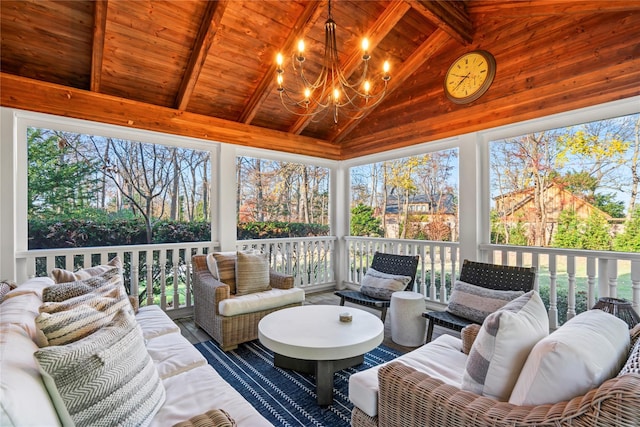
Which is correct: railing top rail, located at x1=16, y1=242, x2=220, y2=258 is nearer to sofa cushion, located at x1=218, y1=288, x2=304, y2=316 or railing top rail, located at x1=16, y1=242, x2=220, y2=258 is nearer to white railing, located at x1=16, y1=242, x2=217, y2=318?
white railing, located at x1=16, y1=242, x2=217, y2=318

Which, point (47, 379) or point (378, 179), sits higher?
point (378, 179)

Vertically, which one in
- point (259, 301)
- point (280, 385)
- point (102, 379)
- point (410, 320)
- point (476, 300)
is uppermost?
point (102, 379)

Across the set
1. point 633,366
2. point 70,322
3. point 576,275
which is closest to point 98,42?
point 70,322

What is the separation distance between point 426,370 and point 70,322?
5.76 feet

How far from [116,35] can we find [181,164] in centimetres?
158

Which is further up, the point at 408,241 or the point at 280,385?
the point at 408,241

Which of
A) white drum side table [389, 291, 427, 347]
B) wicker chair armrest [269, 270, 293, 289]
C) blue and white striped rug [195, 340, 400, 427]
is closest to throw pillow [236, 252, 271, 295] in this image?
wicker chair armrest [269, 270, 293, 289]

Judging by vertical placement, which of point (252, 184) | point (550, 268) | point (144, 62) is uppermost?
point (144, 62)

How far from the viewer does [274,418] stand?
6.75ft

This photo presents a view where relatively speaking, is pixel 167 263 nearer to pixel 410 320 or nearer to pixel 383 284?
pixel 383 284

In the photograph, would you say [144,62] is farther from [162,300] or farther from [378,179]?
[378,179]

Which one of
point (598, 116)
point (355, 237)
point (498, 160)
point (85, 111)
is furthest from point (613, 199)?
point (85, 111)

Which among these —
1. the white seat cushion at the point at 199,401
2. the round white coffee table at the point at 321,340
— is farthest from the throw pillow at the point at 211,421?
the round white coffee table at the point at 321,340

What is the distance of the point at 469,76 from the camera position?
149 inches
